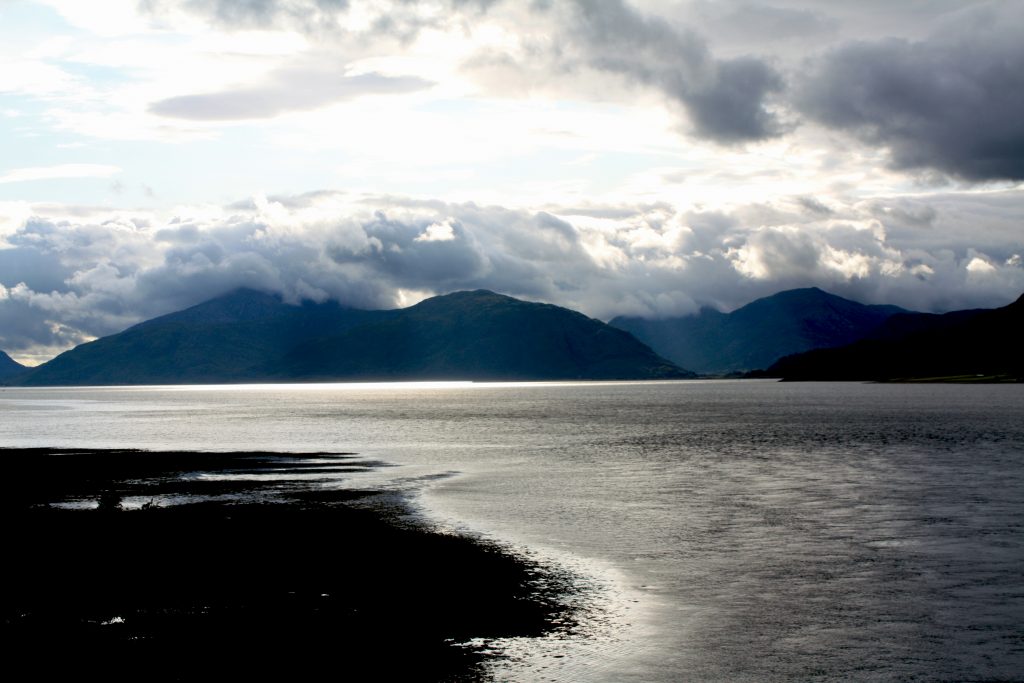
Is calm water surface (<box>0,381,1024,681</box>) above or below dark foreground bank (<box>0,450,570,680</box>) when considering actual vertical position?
below

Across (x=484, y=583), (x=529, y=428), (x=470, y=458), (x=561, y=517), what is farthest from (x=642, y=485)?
(x=529, y=428)

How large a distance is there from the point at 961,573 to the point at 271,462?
68971 millimetres

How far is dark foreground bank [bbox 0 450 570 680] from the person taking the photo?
2472 cm

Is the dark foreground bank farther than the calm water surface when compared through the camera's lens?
No

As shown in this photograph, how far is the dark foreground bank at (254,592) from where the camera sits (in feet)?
81.1

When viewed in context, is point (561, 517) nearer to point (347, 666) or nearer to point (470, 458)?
point (347, 666)

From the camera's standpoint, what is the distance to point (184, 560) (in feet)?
125

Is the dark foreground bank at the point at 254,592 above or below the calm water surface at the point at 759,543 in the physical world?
above

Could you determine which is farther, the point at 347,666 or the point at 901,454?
the point at 901,454

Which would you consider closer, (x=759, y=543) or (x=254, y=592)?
(x=254, y=592)

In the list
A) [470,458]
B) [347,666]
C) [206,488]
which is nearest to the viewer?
[347,666]

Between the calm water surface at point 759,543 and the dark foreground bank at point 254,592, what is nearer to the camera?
the dark foreground bank at point 254,592

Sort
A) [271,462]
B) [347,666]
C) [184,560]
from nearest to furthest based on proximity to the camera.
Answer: [347,666] → [184,560] → [271,462]

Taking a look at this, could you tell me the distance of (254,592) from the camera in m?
32.6
